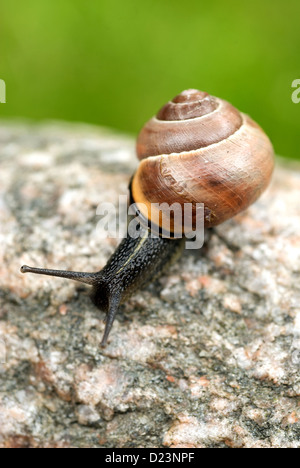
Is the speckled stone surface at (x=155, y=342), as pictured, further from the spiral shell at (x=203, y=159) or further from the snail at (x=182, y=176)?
the spiral shell at (x=203, y=159)

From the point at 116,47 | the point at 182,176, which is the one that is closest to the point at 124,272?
the point at 182,176

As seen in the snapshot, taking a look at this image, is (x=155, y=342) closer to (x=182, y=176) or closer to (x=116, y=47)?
(x=182, y=176)

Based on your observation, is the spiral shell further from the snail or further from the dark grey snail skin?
the dark grey snail skin

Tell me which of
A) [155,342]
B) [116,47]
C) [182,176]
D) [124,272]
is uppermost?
[116,47]

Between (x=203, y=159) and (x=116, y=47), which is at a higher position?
(x=116, y=47)

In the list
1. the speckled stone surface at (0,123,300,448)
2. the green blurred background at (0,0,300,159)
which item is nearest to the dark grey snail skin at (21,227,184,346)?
the speckled stone surface at (0,123,300,448)

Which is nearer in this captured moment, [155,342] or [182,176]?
[182,176]
